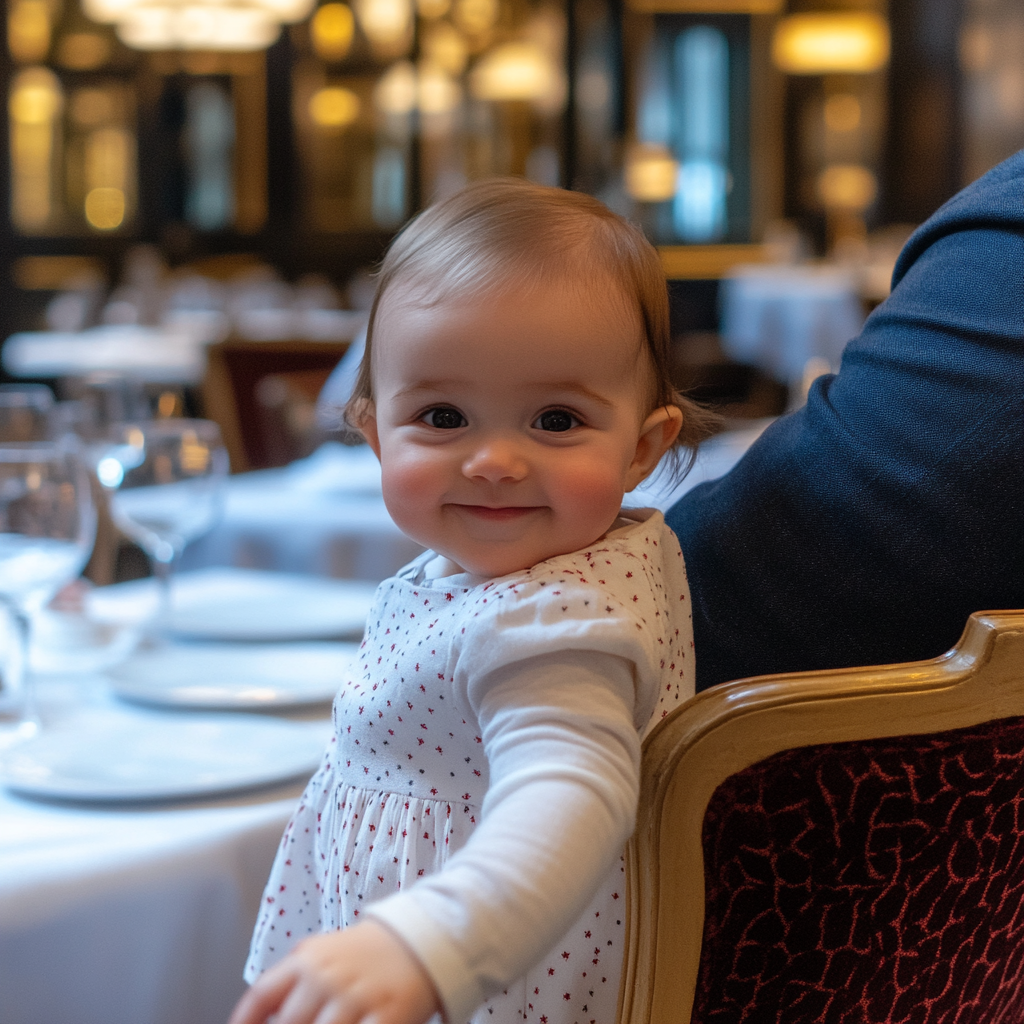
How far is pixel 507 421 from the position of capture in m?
0.72

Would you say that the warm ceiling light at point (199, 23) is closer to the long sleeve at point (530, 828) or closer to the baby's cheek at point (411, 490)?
the baby's cheek at point (411, 490)

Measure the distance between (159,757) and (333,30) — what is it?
9.79 m

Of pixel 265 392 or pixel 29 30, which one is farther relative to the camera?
pixel 29 30

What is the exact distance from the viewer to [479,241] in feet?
2.41

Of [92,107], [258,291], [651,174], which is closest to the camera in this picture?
[258,291]

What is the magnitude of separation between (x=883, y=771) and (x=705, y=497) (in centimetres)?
37

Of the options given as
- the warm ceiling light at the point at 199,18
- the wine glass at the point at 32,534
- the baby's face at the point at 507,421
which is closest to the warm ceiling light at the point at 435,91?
the warm ceiling light at the point at 199,18

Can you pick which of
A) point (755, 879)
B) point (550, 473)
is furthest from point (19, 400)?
point (755, 879)

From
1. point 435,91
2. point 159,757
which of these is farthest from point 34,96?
point 159,757

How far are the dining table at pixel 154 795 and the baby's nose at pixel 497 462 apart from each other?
0.27 metres

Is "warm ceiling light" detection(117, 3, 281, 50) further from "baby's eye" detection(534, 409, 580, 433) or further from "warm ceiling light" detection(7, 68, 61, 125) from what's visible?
"baby's eye" detection(534, 409, 580, 433)

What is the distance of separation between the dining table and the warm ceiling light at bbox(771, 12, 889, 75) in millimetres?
10326

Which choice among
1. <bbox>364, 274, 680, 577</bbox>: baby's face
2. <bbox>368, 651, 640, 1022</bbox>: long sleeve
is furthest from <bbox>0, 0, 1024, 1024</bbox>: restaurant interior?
<bbox>368, 651, 640, 1022</bbox>: long sleeve

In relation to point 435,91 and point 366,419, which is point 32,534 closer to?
point 366,419
